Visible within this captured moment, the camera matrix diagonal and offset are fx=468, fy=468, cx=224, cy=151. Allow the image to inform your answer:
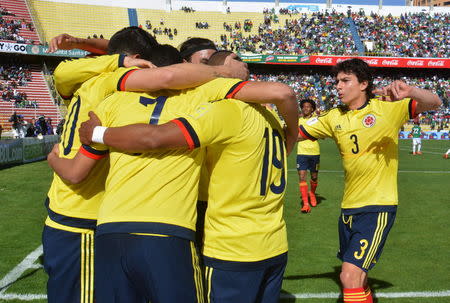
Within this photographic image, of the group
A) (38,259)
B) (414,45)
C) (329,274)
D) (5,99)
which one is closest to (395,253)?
(329,274)

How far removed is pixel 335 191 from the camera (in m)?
12.8

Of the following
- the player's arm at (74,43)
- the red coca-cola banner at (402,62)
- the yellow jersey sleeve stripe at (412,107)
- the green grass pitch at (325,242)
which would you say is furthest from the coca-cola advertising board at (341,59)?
the player's arm at (74,43)

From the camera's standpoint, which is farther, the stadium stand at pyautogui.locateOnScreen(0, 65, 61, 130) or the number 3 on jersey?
the stadium stand at pyautogui.locateOnScreen(0, 65, 61, 130)

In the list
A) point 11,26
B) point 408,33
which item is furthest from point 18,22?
point 408,33

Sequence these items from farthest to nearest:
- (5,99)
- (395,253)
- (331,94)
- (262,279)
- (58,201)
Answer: (331,94), (5,99), (395,253), (58,201), (262,279)

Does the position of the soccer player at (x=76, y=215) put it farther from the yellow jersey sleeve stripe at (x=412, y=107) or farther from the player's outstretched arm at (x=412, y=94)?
the yellow jersey sleeve stripe at (x=412, y=107)

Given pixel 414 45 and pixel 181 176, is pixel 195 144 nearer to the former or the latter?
pixel 181 176

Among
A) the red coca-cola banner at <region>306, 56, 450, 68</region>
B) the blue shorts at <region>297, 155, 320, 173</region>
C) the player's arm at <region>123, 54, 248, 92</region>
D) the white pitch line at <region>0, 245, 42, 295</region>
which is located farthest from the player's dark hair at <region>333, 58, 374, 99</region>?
the red coca-cola banner at <region>306, 56, 450, 68</region>

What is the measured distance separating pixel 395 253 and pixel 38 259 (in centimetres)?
514

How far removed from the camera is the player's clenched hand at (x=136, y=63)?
8.86ft

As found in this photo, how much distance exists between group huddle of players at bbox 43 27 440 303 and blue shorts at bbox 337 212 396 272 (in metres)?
1.73

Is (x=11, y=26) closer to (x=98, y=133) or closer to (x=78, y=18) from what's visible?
(x=78, y=18)

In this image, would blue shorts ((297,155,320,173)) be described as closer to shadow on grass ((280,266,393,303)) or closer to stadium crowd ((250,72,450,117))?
shadow on grass ((280,266,393,303))

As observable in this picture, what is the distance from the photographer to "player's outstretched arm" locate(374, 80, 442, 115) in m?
3.59
